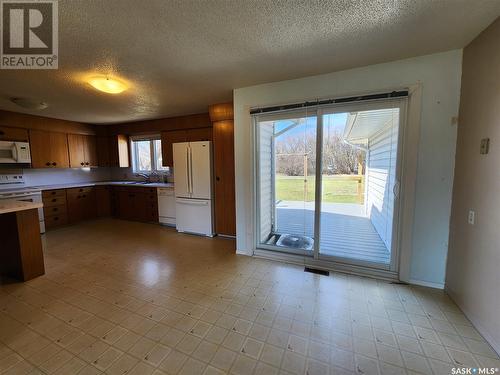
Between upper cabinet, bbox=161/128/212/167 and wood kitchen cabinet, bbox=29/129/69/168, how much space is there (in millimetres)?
2258

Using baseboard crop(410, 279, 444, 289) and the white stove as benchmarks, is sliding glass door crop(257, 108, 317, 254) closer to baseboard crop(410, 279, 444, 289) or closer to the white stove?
baseboard crop(410, 279, 444, 289)

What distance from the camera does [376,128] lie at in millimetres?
2697

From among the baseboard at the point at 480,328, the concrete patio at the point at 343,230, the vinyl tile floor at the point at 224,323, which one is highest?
the concrete patio at the point at 343,230

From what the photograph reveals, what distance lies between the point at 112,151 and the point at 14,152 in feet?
6.00

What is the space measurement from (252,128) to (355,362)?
2661 millimetres

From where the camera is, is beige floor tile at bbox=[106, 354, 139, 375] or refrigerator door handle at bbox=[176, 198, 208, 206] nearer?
beige floor tile at bbox=[106, 354, 139, 375]

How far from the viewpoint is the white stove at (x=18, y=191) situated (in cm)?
376

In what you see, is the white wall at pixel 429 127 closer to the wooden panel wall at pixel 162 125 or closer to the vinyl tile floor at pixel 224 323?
the vinyl tile floor at pixel 224 323

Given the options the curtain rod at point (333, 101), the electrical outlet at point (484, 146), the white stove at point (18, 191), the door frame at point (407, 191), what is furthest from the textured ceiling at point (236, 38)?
the white stove at point (18, 191)

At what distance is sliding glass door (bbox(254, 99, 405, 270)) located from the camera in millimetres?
2529

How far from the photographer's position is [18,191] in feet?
12.6

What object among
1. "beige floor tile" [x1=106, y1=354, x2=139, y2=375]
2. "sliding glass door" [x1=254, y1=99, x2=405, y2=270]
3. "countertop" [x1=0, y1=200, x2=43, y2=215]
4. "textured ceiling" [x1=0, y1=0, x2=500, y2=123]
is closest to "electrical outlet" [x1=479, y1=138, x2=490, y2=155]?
"sliding glass door" [x1=254, y1=99, x2=405, y2=270]

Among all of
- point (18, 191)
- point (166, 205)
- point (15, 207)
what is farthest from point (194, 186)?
point (18, 191)

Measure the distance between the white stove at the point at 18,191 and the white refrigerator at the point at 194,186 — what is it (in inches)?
97.7
